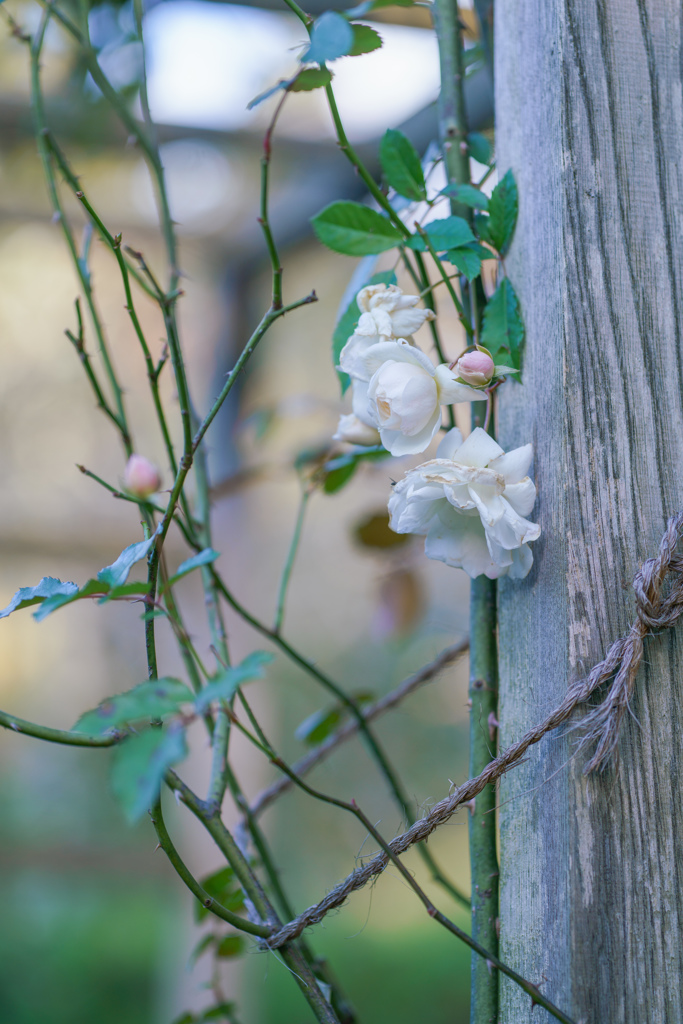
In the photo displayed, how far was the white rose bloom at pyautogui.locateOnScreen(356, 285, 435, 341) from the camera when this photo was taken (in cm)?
42

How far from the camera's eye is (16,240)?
242 cm

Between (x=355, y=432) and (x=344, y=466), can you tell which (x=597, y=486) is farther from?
(x=344, y=466)

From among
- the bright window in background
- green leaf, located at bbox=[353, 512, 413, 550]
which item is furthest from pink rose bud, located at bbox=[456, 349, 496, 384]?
the bright window in background

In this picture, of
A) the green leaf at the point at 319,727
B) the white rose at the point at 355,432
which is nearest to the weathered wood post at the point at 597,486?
the white rose at the point at 355,432

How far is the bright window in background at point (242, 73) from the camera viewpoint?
1039mm

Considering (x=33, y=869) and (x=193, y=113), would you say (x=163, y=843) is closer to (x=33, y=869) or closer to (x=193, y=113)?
(x=193, y=113)

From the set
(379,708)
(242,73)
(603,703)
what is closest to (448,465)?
(603,703)

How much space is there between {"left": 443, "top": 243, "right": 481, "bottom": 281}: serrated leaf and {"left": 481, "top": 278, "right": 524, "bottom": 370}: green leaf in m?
0.02

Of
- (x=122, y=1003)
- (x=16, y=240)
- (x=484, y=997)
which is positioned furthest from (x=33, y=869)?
(x=484, y=997)

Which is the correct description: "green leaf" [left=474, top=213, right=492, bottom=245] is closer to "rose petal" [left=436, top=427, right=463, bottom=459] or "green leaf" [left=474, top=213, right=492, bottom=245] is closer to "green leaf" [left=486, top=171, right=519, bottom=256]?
"green leaf" [left=486, top=171, right=519, bottom=256]

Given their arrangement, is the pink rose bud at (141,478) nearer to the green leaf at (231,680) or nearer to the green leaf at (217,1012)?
the green leaf at (231,680)

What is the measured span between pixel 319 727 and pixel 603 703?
406mm

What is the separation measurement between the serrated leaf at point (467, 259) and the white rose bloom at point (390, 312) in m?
0.03

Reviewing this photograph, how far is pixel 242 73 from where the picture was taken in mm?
1516
